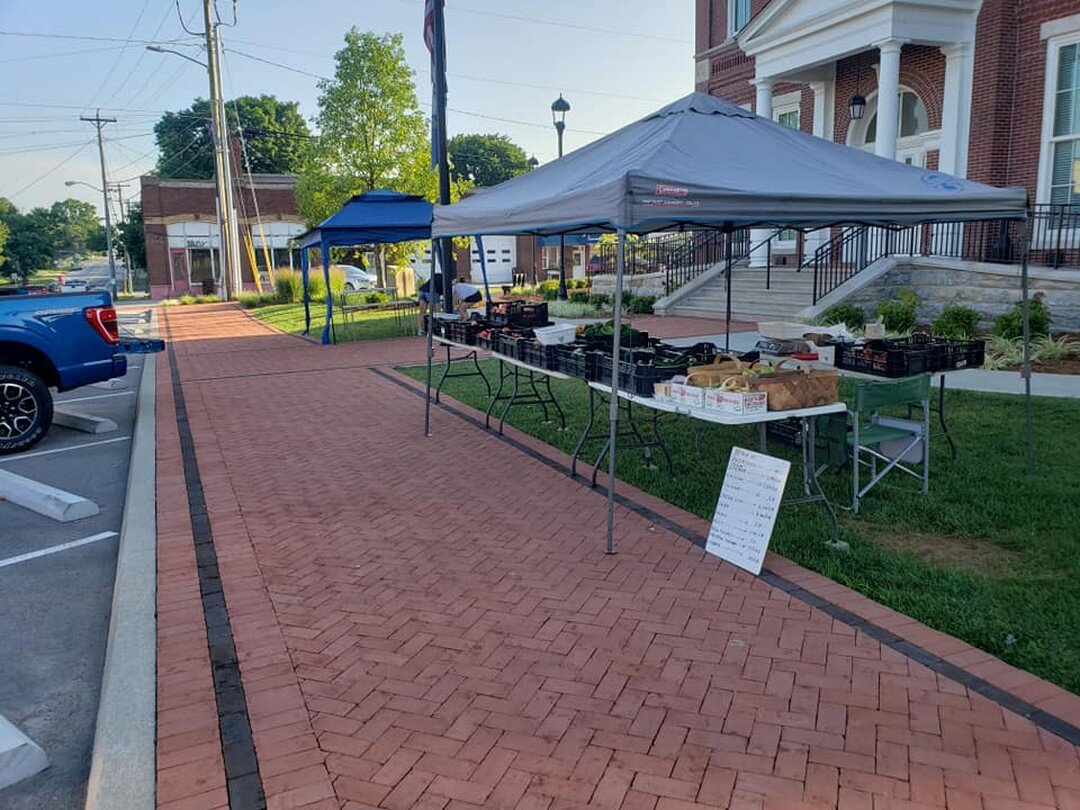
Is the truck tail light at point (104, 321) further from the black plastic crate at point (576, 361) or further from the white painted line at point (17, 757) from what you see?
the white painted line at point (17, 757)

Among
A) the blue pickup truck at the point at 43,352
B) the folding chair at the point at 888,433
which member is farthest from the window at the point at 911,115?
the blue pickup truck at the point at 43,352

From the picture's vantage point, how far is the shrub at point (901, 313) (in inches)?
523

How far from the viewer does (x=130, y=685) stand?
3.64 metres

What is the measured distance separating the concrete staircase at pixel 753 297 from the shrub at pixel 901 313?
6.70ft

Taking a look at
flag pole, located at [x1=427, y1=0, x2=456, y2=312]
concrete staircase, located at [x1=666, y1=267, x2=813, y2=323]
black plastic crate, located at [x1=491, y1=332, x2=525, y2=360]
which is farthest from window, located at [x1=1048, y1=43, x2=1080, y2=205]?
black plastic crate, located at [x1=491, y1=332, x2=525, y2=360]

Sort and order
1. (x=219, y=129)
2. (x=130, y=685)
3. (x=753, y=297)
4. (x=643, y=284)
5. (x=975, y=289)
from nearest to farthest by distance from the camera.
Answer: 1. (x=130, y=685)
2. (x=975, y=289)
3. (x=753, y=297)
4. (x=643, y=284)
5. (x=219, y=129)

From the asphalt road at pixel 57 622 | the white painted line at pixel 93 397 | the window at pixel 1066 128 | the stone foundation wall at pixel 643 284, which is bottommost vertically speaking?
the asphalt road at pixel 57 622

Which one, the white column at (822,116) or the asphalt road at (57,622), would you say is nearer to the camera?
the asphalt road at (57,622)

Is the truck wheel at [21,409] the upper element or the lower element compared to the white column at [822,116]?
lower

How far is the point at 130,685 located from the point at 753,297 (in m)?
15.6

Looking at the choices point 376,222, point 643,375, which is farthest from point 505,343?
point 376,222

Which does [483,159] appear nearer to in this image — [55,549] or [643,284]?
[643,284]

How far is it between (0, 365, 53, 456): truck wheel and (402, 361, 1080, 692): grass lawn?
16.5 ft

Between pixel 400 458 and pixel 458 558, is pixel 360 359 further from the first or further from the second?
pixel 458 558
